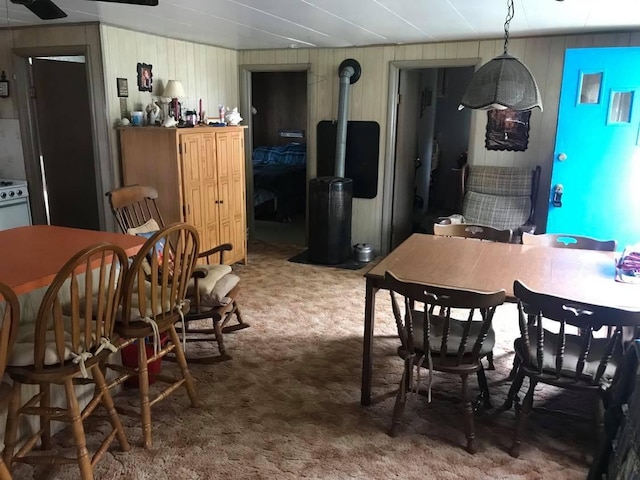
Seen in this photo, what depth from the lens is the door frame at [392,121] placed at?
4930mm

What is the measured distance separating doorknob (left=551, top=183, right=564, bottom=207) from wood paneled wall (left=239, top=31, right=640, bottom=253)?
1.56 feet

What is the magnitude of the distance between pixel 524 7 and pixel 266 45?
8.99ft

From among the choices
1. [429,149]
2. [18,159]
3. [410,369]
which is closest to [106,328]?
[410,369]

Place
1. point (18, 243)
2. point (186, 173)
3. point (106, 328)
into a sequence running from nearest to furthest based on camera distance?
point (106, 328), point (18, 243), point (186, 173)

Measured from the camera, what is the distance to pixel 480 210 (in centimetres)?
480

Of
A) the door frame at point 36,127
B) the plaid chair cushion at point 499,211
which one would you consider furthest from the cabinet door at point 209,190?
the plaid chair cushion at point 499,211

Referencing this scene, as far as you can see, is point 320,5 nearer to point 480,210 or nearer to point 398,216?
point 480,210

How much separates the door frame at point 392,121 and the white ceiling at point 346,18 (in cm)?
27

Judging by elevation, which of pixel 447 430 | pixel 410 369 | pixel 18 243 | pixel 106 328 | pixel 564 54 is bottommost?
pixel 447 430

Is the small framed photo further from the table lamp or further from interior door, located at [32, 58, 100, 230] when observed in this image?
the table lamp

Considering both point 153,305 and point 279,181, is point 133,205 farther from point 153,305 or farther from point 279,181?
point 279,181

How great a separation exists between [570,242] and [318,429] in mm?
1964

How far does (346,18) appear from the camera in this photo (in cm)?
Answer: 376

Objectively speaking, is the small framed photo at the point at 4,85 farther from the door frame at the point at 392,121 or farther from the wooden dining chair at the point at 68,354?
the door frame at the point at 392,121
